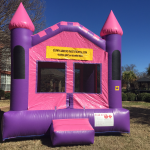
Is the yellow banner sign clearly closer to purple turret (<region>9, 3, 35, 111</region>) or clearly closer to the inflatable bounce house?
the inflatable bounce house

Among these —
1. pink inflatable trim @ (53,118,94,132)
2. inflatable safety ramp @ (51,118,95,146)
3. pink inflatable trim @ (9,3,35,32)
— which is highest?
pink inflatable trim @ (9,3,35,32)

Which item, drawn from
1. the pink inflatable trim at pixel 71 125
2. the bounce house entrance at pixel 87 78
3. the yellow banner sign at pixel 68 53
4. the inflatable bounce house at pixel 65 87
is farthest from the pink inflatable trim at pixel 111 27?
the pink inflatable trim at pixel 71 125

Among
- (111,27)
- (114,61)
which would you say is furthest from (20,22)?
(114,61)

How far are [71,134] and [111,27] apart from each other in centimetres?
318

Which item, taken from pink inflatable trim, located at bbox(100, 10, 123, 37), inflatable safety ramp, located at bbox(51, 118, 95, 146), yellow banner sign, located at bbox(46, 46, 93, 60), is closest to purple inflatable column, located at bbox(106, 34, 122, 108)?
pink inflatable trim, located at bbox(100, 10, 123, 37)

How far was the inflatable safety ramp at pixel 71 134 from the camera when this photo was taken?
3488 millimetres

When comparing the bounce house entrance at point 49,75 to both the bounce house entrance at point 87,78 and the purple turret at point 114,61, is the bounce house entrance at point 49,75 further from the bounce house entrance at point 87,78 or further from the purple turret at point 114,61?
the purple turret at point 114,61

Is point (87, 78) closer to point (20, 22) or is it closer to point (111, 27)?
point (111, 27)

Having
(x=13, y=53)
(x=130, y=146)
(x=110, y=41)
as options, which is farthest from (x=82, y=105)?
(x=13, y=53)

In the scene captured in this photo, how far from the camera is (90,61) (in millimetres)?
4617

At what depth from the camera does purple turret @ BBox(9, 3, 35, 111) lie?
4.04 m

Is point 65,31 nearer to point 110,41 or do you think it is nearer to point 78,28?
point 78,28

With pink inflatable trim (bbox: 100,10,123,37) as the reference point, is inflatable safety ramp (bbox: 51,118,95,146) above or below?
below

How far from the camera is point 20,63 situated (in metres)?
4.09
